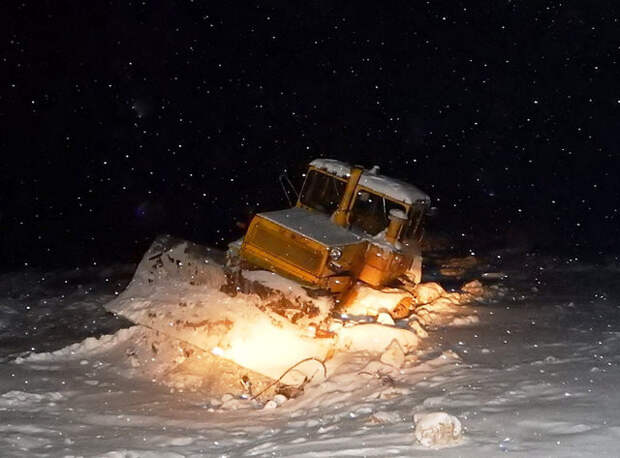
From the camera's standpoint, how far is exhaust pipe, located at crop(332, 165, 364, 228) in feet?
33.5

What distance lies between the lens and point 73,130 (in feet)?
107

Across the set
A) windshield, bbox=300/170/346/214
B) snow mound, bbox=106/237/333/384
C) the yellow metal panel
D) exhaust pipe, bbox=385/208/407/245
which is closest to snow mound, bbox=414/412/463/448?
snow mound, bbox=106/237/333/384

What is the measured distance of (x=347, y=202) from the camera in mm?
10258

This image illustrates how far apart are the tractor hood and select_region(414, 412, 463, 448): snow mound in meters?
4.20

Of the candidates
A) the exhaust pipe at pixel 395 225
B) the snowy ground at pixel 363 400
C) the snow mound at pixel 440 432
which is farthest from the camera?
the exhaust pipe at pixel 395 225

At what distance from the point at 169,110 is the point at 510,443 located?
33.6 m

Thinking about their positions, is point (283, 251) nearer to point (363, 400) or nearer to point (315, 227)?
point (315, 227)

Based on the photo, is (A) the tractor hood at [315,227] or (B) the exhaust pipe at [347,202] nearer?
(A) the tractor hood at [315,227]

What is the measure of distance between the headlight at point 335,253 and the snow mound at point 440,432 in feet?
13.7

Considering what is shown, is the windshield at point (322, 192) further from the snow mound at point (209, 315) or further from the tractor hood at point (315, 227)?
the snow mound at point (209, 315)

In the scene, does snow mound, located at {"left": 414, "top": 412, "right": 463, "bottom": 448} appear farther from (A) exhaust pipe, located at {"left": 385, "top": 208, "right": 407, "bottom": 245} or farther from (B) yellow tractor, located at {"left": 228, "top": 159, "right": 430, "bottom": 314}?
(A) exhaust pipe, located at {"left": 385, "top": 208, "right": 407, "bottom": 245}

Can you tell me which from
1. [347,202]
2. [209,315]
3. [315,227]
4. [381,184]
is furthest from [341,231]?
[209,315]

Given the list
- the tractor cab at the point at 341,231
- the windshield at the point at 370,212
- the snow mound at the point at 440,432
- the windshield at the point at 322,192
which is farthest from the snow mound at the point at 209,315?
the snow mound at the point at 440,432

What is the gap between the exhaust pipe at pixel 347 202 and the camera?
10219 millimetres
